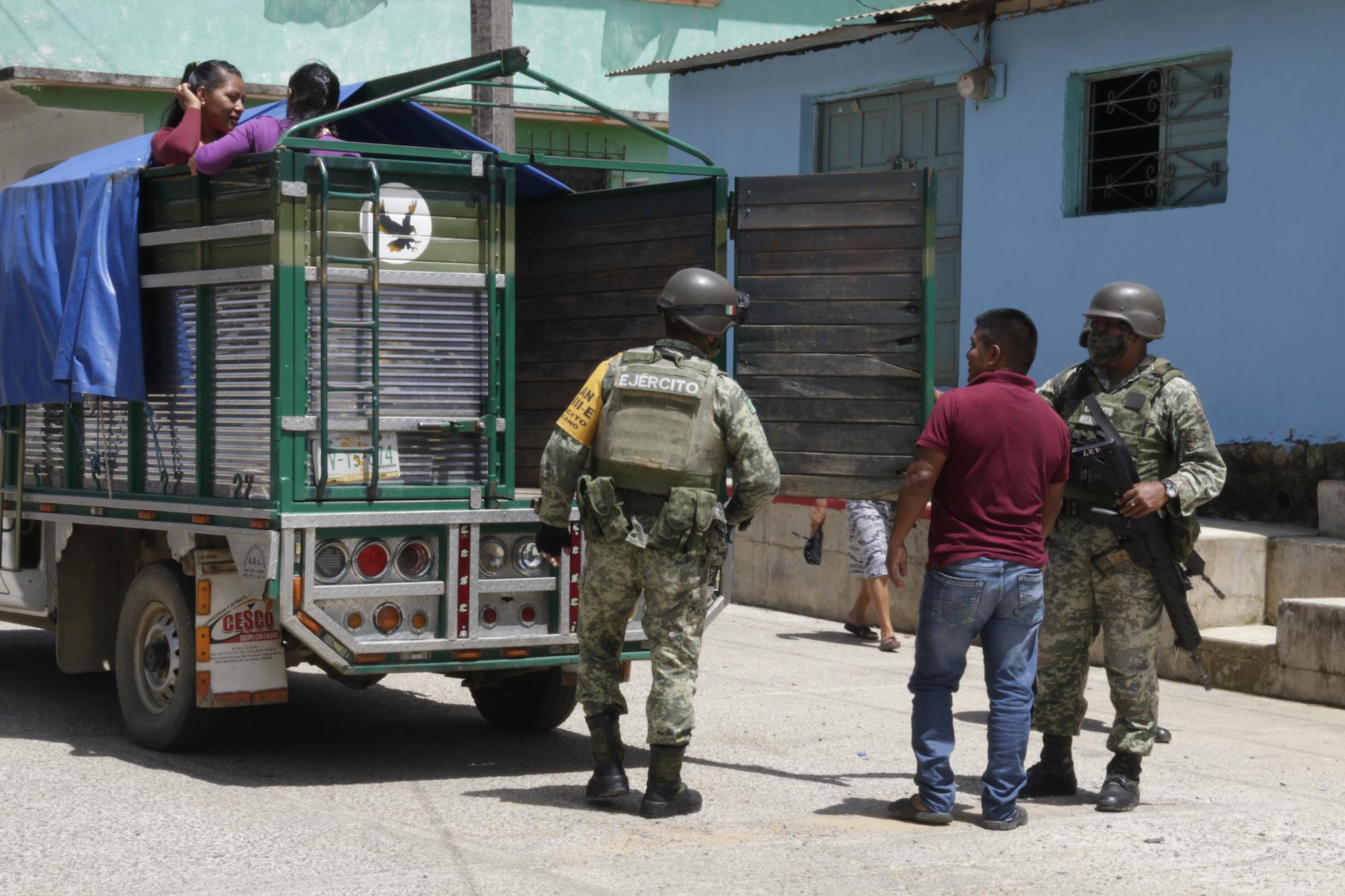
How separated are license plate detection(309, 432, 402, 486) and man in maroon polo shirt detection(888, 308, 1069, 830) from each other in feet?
6.81

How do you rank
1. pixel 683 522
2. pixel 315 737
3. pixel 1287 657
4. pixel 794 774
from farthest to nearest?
pixel 1287 657
pixel 315 737
pixel 794 774
pixel 683 522

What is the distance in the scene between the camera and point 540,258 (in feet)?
29.3

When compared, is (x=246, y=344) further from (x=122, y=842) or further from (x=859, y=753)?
(x=859, y=753)

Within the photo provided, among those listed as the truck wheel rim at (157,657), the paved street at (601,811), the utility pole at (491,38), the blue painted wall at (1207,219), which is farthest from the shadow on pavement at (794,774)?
the blue painted wall at (1207,219)

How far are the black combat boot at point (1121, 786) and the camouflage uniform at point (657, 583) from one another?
1.56 m

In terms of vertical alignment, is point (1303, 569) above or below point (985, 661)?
below

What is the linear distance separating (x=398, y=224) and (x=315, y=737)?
2500 millimetres

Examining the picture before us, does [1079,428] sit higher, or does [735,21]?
[735,21]

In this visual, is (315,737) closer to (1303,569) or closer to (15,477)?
(15,477)

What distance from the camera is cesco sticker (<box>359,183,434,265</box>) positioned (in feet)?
23.3

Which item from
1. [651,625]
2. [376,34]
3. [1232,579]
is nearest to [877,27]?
[1232,579]

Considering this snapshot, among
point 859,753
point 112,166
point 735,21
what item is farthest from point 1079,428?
point 735,21

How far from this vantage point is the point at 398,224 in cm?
718

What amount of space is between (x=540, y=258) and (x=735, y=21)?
13.8 meters
